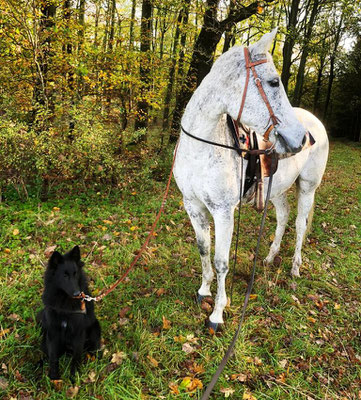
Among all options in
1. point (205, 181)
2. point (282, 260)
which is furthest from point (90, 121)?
point (282, 260)

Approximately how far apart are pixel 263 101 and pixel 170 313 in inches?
107

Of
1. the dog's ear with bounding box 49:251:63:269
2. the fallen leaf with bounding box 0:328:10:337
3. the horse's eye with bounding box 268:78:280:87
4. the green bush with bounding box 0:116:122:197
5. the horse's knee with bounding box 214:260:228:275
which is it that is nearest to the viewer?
the horse's eye with bounding box 268:78:280:87

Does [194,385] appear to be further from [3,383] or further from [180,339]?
[3,383]

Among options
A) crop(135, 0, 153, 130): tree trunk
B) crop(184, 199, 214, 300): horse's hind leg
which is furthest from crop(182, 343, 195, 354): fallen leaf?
crop(135, 0, 153, 130): tree trunk

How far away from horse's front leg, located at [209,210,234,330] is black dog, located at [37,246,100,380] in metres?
1.49

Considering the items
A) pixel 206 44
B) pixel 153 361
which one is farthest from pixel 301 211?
pixel 206 44

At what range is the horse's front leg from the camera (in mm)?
2983

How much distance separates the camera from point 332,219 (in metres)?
6.90

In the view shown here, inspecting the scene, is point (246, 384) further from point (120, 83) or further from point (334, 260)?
point (120, 83)

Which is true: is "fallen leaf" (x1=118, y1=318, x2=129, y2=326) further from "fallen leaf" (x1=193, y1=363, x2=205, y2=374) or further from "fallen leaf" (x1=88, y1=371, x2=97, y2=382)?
"fallen leaf" (x1=193, y1=363, x2=205, y2=374)

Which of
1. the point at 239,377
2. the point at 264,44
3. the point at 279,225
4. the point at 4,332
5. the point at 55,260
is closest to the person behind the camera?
the point at 264,44

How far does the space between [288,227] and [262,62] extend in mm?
4836

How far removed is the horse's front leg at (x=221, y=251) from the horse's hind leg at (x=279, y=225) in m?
1.79

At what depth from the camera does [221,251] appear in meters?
3.15
